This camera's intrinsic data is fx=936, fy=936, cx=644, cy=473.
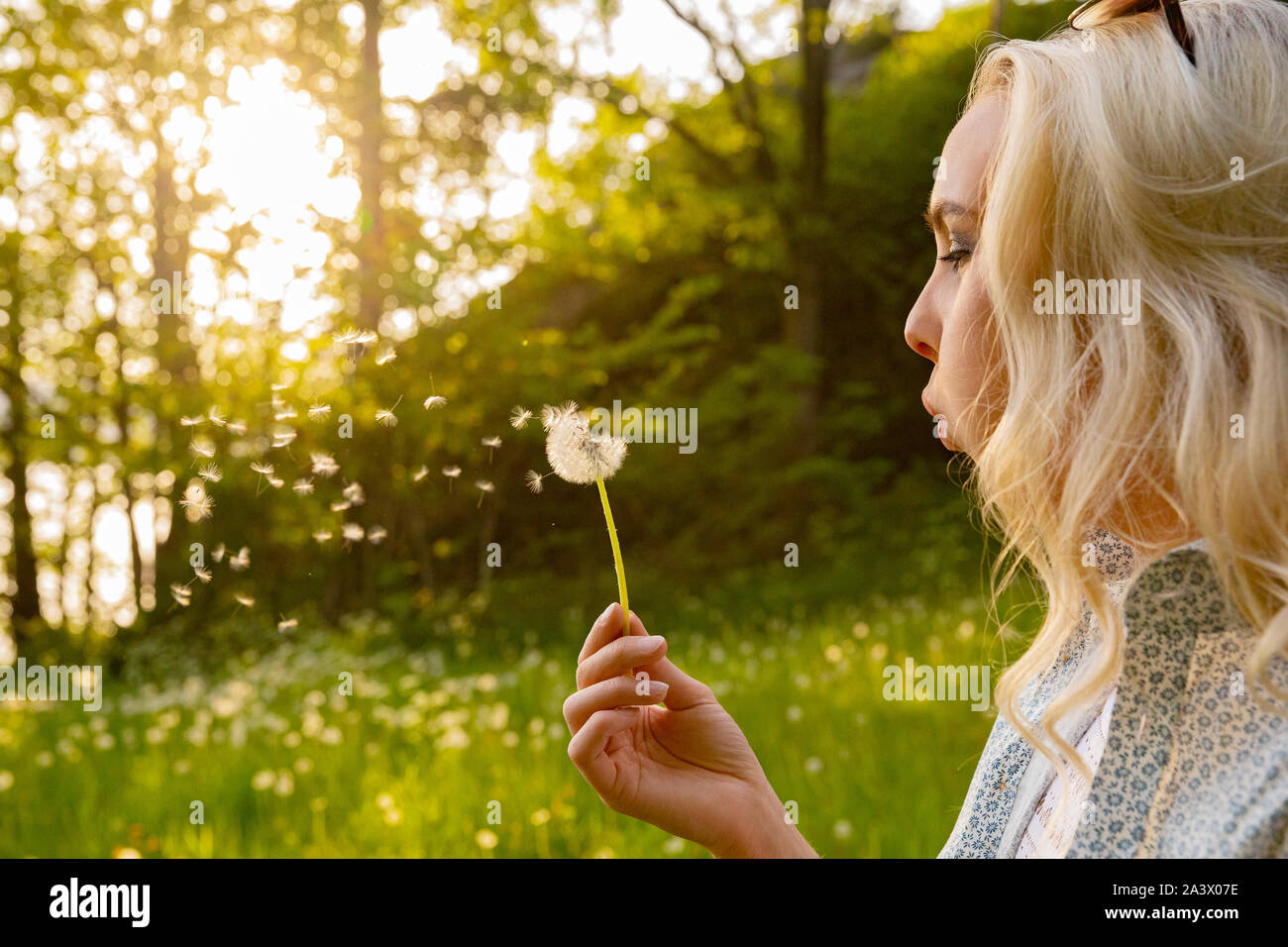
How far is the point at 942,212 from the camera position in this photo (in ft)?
3.80

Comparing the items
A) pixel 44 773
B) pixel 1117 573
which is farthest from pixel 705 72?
pixel 1117 573

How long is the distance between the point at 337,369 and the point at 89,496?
16.0 feet

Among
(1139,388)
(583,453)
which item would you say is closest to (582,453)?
(583,453)

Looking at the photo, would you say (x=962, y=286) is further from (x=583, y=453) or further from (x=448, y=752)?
(x=448, y=752)

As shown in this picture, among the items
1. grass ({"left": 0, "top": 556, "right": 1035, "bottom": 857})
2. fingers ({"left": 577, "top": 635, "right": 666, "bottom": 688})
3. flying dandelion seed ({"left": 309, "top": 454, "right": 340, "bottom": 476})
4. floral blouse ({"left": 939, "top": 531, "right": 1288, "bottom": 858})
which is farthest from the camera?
grass ({"left": 0, "top": 556, "right": 1035, "bottom": 857})

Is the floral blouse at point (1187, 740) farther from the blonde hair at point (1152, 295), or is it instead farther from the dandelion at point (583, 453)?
the dandelion at point (583, 453)

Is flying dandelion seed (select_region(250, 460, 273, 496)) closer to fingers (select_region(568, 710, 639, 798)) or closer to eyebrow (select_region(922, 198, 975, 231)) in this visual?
fingers (select_region(568, 710, 639, 798))

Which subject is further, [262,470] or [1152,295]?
[262,470]

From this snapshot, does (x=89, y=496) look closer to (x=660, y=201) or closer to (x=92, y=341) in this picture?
(x=92, y=341)

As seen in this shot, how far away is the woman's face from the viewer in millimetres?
1118

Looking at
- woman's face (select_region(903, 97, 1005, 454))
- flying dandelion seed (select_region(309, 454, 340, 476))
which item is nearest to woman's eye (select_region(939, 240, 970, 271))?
woman's face (select_region(903, 97, 1005, 454))

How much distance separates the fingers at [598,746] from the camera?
3.77ft

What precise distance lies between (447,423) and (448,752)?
90.4 inches

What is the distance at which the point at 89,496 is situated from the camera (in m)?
8.20
